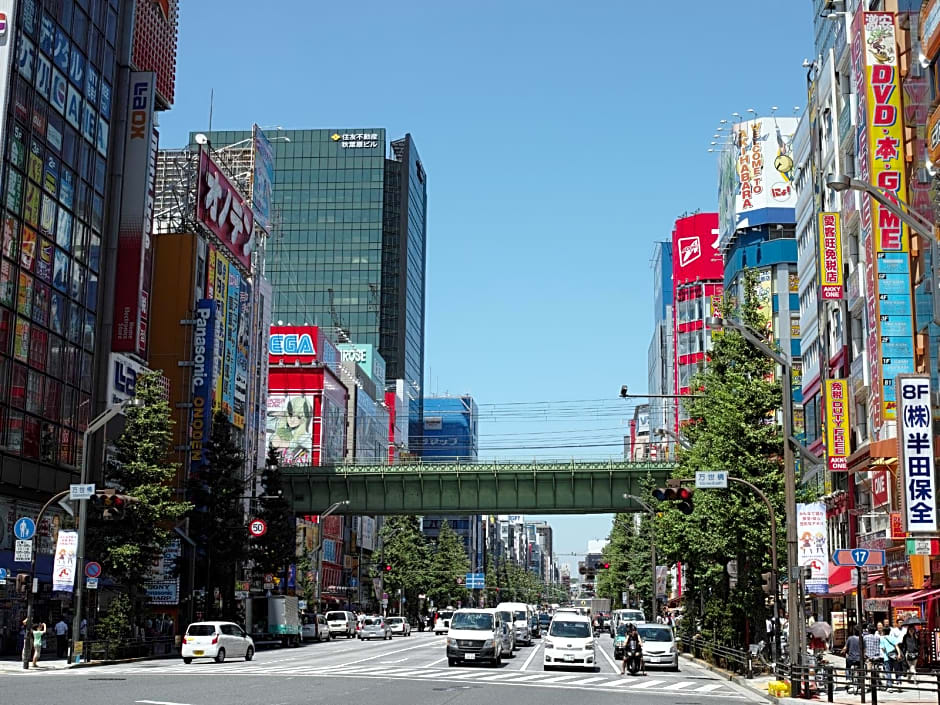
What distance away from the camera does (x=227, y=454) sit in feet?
209

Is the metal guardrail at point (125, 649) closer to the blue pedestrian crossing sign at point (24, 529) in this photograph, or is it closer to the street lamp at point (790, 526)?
the blue pedestrian crossing sign at point (24, 529)

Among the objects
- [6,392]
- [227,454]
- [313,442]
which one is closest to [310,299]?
[313,442]

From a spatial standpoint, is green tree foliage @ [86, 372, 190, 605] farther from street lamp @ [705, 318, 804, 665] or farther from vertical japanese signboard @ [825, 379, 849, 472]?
vertical japanese signboard @ [825, 379, 849, 472]

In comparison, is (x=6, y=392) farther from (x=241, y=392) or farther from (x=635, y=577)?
(x=635, y=577)

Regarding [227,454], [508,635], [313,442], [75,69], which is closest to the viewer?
[508,635]

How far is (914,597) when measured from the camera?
1697 inches

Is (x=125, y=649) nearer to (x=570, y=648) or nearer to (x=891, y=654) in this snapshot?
(x=570, y=648)

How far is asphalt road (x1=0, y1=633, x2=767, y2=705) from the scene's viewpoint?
80.7 ft

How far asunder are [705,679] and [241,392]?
4865 centimetres

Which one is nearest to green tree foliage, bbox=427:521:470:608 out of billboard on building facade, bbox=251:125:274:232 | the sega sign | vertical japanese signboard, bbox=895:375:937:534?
the sega sign

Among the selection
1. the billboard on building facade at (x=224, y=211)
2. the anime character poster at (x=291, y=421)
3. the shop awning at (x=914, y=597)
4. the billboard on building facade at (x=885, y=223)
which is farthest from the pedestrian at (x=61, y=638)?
the anime character poster at (x=291, y=421)

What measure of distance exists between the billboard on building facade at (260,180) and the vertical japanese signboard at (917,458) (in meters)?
68.6

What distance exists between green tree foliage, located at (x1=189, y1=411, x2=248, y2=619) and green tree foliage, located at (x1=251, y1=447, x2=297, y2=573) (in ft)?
15.6

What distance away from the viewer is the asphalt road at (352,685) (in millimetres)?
24594
